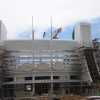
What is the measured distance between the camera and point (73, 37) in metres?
77.8

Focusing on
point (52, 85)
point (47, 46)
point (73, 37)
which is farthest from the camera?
point (73, 37)

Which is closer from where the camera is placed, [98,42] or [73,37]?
[98,42]

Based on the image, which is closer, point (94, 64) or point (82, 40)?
point (94, 64)

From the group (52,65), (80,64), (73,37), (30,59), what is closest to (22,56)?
(30,59)

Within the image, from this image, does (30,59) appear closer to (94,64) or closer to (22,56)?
(22,56)

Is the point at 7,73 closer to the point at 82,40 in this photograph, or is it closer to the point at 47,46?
the point at 47,46

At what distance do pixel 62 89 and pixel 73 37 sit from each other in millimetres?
19259

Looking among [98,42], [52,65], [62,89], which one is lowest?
[62,89]

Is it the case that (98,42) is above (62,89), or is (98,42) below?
above

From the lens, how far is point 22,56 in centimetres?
6322

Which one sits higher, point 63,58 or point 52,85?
point 63,58

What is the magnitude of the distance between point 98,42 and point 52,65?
9.24 meters

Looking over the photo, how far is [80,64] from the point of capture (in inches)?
2458

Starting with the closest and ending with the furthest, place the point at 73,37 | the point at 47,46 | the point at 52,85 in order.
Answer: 1. the point at 52,85
2. the point at 47,46
3. the point at 73,37
